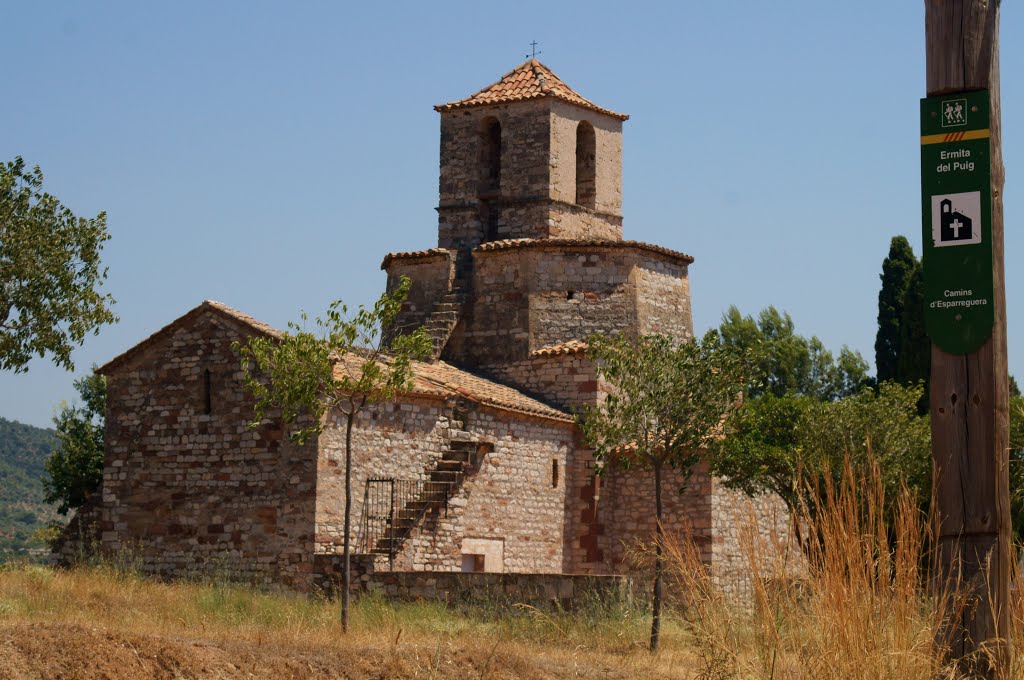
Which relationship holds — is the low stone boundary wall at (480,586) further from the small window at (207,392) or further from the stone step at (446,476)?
the small window at (207,392)

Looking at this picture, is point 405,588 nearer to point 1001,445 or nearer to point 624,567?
point 624,567

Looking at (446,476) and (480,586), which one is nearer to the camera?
(480,586)

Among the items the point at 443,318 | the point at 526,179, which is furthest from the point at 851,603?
the point at 526,179

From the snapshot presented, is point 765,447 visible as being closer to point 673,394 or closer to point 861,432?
point 861,432

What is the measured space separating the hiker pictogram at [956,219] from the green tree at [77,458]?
94.2ft

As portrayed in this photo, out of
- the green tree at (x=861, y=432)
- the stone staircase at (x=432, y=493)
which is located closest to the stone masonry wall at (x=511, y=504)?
the stone staircase at (x=432, y=493)

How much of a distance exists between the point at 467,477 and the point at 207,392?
457 centimetres

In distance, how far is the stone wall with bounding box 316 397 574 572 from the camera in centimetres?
2067

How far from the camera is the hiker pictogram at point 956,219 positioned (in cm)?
634

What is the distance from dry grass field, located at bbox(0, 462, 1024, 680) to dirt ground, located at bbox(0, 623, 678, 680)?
17mm

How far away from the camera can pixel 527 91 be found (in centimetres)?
2792

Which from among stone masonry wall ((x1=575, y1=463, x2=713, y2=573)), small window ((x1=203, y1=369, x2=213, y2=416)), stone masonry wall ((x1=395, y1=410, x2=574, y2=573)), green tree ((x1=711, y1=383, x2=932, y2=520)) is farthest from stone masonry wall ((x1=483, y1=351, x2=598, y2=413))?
small window ((x1=203, y1=369, x2=213, y2=416))

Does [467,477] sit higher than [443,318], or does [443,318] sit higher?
[443,318]

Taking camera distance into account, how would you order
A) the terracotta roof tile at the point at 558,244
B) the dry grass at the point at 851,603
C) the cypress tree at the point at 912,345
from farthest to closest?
the cypress tree at the point at 912,345
the terracotta roof tile at the point at 558,244
the dry grass at the point at 851,603
